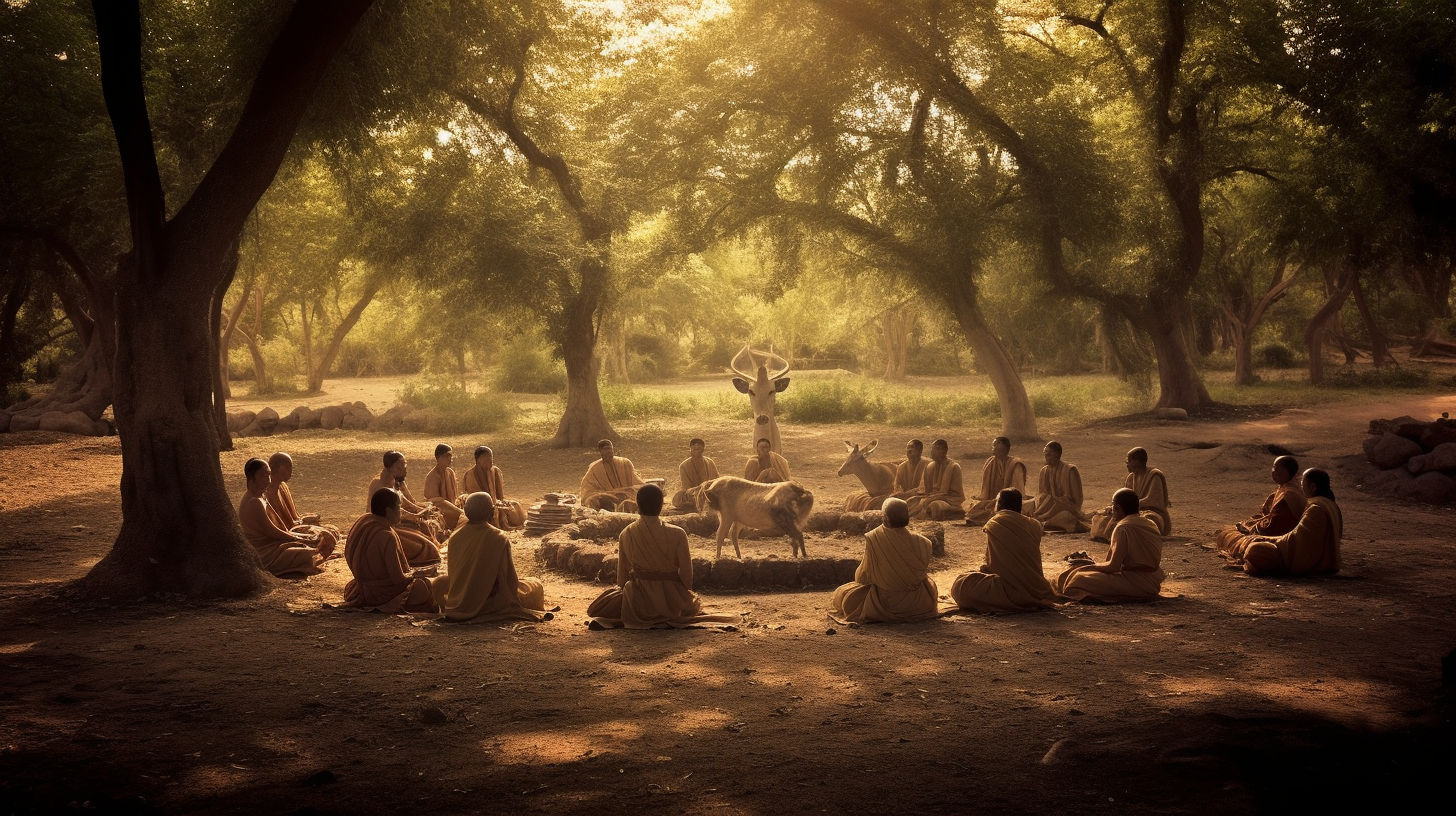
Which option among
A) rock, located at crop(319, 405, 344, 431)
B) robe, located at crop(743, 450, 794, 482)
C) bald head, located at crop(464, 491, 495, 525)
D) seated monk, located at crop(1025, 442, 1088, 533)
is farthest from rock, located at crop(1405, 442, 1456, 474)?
rock, located at crop(319, 405, 344, 431)

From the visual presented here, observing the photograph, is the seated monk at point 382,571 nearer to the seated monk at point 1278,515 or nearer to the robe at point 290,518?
the robe at point 290,518

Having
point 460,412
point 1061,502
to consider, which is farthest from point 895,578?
point 460,412

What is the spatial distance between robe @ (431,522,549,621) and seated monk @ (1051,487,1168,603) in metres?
4.98

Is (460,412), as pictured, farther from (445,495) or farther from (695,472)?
(695,472)

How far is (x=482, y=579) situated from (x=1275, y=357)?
41641 millimetres

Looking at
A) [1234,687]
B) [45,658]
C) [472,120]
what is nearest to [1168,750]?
[1234,687]

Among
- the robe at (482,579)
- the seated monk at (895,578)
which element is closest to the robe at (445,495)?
the robe at (482,579)

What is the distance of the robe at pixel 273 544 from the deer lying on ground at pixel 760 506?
4308 mm

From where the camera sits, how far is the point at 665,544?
857 cm

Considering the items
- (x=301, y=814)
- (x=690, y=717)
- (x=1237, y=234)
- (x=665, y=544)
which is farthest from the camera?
(x=1237, y=234)

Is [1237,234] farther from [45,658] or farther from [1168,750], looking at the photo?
[45,658]

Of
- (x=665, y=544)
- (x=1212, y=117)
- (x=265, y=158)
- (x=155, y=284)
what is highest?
(x=1212, y=117)

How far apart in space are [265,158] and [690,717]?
704 centimetres

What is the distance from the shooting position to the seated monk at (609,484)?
13.9 meters
